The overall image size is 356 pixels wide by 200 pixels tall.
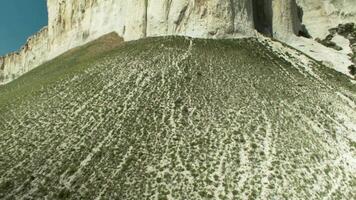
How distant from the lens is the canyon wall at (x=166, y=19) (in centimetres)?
5069

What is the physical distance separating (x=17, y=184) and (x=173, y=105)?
12.4 m

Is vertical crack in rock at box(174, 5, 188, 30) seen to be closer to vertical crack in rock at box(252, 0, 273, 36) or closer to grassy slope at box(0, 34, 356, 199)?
grassy slope at box(0, 34, 356, 199)

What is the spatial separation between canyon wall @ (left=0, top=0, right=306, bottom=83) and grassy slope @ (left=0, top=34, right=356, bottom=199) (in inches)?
75.3

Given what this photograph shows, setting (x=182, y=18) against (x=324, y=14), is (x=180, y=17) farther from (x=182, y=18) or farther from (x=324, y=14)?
(x=324, y=14)

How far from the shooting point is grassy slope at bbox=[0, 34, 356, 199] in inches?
1251

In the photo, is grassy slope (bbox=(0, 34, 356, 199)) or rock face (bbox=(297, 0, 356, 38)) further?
rock face (bbox=(297, 0, 356, 38))

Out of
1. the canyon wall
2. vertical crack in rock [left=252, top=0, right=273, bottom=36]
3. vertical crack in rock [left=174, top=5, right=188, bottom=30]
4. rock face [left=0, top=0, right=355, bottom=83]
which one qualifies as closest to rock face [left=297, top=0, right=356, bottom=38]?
rock face [left=0, top=0, right=355, bottom=83]

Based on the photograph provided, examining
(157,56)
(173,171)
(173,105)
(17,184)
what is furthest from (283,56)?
(17,184)

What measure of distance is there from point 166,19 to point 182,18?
1.49 metres

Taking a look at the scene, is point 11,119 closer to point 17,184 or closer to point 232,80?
point 17,184

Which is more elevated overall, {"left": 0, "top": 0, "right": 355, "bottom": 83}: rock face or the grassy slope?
{"left": 0, "top": 0, "right": 355, "bottom": 83}: rock face

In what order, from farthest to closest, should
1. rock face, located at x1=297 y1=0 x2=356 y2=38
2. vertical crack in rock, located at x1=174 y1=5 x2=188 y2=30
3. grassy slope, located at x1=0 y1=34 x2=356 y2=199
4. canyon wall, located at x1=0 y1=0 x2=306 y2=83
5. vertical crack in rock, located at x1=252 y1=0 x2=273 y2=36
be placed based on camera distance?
rock face, located at x1=297 y1=0 x2=356 y2=38, vertical crack in rock, located at x1=252 y1=0 x2=273 y2=36, vertical crack in rock, located at x1=174 y1=5 x2=188 y2=30, canyon wall, located at x1=0 y1=0 x2=306 y2=83, grassy slope, located at x1=0 y1=34 x2=356 y2=199

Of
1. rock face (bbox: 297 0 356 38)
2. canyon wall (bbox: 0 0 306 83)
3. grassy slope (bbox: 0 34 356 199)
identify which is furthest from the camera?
rock face (bbox: 297 0 356 38)

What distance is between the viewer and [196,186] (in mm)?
30984
